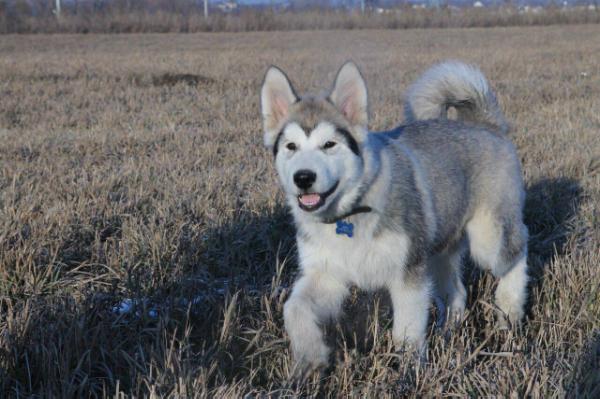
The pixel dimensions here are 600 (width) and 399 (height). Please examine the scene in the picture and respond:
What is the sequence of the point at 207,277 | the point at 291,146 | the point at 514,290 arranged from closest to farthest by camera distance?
the point at 291,146 < the point at 514,290 < the point at 207,277

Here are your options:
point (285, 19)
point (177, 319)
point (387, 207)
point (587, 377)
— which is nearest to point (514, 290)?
point (387, 207)

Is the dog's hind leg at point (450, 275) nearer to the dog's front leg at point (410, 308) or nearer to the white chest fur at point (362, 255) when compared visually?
the dog's front leg at point (410, 308)

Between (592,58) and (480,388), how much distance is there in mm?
17289

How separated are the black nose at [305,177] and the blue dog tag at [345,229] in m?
0.27

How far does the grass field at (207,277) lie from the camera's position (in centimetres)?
279

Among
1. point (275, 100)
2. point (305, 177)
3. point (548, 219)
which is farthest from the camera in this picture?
point (548, 219)

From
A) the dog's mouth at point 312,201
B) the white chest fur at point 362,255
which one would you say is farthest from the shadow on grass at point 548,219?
the dog's mouth at point 312,201

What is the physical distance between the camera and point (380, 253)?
323 cm

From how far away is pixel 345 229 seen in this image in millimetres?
3242

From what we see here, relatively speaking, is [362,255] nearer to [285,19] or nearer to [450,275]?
[450,275]

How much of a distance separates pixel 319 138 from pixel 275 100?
1.61ft

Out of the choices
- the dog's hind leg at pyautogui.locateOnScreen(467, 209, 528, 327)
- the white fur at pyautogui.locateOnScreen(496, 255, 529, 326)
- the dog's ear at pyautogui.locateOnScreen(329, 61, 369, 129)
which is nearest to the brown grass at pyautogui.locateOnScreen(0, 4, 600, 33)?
the dog's ear at pyautogui.locateOnScreen(329, 61, 369, 129)

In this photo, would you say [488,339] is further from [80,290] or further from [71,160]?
[71,160]

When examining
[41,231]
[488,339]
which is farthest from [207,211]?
[488,339]
